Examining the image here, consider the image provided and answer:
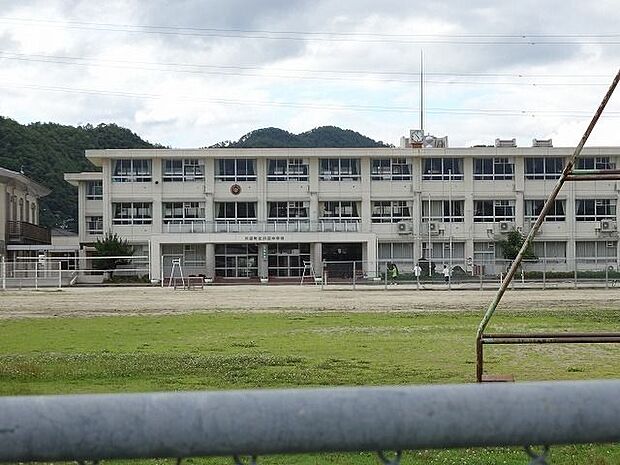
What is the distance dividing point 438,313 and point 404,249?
41267 mm

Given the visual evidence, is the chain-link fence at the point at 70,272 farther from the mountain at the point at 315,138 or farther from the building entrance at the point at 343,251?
the mountain at the point at 315,138

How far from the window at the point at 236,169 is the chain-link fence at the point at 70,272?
8.54m

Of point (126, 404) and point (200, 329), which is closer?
point (126, 404)

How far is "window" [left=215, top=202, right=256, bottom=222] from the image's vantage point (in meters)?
68.6

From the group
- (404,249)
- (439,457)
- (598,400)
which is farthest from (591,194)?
(598,400)

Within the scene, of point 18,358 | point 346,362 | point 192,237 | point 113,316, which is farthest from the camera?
point 192,237

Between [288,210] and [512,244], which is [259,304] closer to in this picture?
[288,210]

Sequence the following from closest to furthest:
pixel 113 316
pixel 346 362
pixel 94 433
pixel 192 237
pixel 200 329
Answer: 1. pixel 94 433
2. pixel 346 362
3. pixel 200 329
4. pixel 113 316
5. pixel 192 237

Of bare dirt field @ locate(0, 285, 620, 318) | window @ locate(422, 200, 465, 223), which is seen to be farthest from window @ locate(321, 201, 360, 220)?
bare dirt field @ locate(0, 285, 620, 318)

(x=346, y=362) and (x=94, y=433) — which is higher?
(x=94, y=433)

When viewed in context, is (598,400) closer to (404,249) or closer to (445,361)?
(445,361)

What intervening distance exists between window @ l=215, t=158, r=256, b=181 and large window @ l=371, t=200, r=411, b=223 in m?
9.50

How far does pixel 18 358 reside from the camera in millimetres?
15164

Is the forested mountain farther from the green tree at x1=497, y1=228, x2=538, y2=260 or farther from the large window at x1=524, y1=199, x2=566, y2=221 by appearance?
the large window at x1=524, y1=199, x2=566, y2=221
